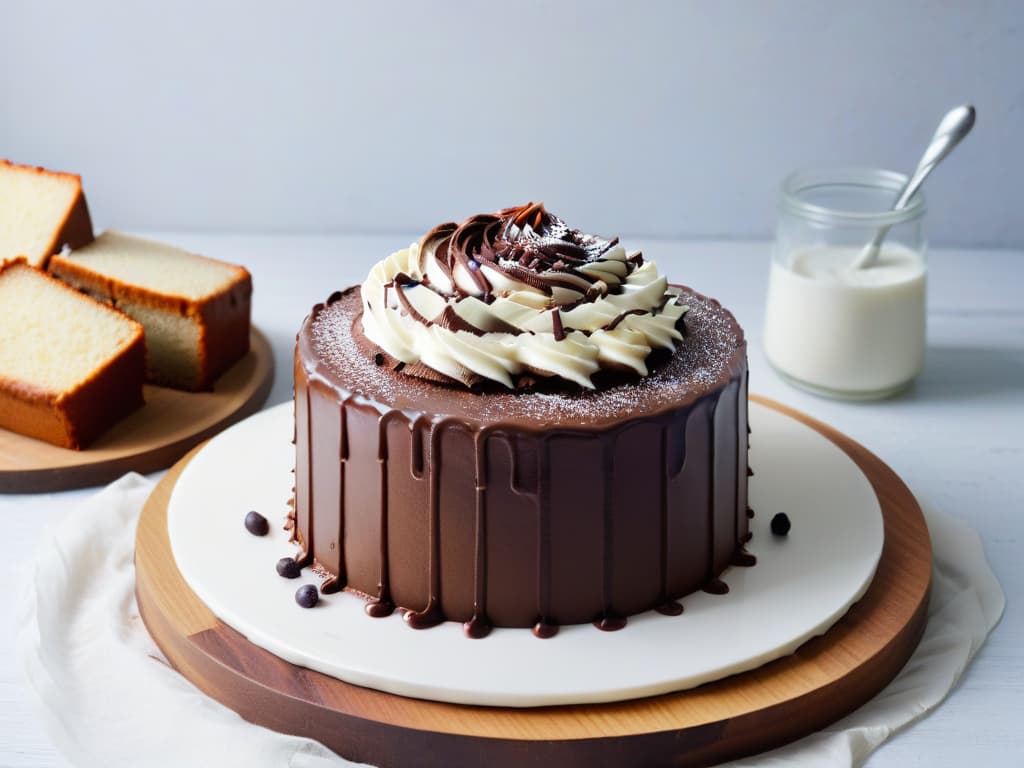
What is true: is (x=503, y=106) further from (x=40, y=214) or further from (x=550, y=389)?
(x=550, y=389)

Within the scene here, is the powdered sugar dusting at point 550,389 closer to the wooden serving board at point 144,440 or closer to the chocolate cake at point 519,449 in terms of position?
the chocolate cake at point 519,449

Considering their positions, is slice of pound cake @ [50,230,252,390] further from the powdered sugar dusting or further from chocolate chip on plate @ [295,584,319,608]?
chocolate chip on plate @ [295,584,319,608]

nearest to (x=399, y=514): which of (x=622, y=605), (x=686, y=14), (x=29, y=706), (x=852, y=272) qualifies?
(x=622, y=605)

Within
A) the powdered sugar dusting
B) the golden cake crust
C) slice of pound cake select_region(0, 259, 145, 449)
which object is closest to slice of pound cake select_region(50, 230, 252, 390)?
the golden cake crust

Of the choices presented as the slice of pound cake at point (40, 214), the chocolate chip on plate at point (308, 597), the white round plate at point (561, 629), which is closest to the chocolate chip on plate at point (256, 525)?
the white round plate at point (561, 629)

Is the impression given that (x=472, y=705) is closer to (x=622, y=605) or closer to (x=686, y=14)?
(x=622, y=605)

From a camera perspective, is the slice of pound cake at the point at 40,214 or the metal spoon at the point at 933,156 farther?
the slice of pound cake at the point at 40,214
